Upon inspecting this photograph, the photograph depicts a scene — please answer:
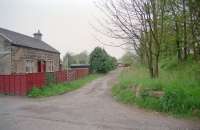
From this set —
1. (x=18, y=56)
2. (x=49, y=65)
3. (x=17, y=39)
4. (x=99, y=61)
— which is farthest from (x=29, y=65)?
(x=99, y=61)

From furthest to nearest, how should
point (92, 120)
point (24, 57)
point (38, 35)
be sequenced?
point (38, 35) < point (24, 57) < point (92, 120)

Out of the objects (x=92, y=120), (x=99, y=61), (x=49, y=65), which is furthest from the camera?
(x=99, y=61)

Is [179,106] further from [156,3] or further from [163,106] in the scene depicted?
[156,3]

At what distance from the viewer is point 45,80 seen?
1822cm

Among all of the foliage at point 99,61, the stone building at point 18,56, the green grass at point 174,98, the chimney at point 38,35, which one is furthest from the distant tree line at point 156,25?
the foliage at point 99,61

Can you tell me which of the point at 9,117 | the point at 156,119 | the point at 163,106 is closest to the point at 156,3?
the point at 163,106

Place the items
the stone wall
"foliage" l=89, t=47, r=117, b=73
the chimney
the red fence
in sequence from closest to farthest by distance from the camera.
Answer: the red fence, the stone wall, the chimney, "foliage" l=89, t=47, r=117, b=73

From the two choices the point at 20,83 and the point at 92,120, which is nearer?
the point at 92,120

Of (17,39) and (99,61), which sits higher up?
(17,39)

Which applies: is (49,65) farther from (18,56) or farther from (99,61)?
(99,61)

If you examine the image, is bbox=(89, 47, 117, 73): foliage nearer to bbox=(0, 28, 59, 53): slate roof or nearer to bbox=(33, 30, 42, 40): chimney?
bbox=(33, 30, 42, 40): chimney

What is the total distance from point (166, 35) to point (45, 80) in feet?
32.7

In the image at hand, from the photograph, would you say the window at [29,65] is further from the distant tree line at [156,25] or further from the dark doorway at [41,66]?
the distant tree line at [156,25]

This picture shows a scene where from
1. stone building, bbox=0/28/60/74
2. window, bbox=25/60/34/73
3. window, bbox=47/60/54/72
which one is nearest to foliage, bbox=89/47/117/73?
window, bbox=47/60/54/72
